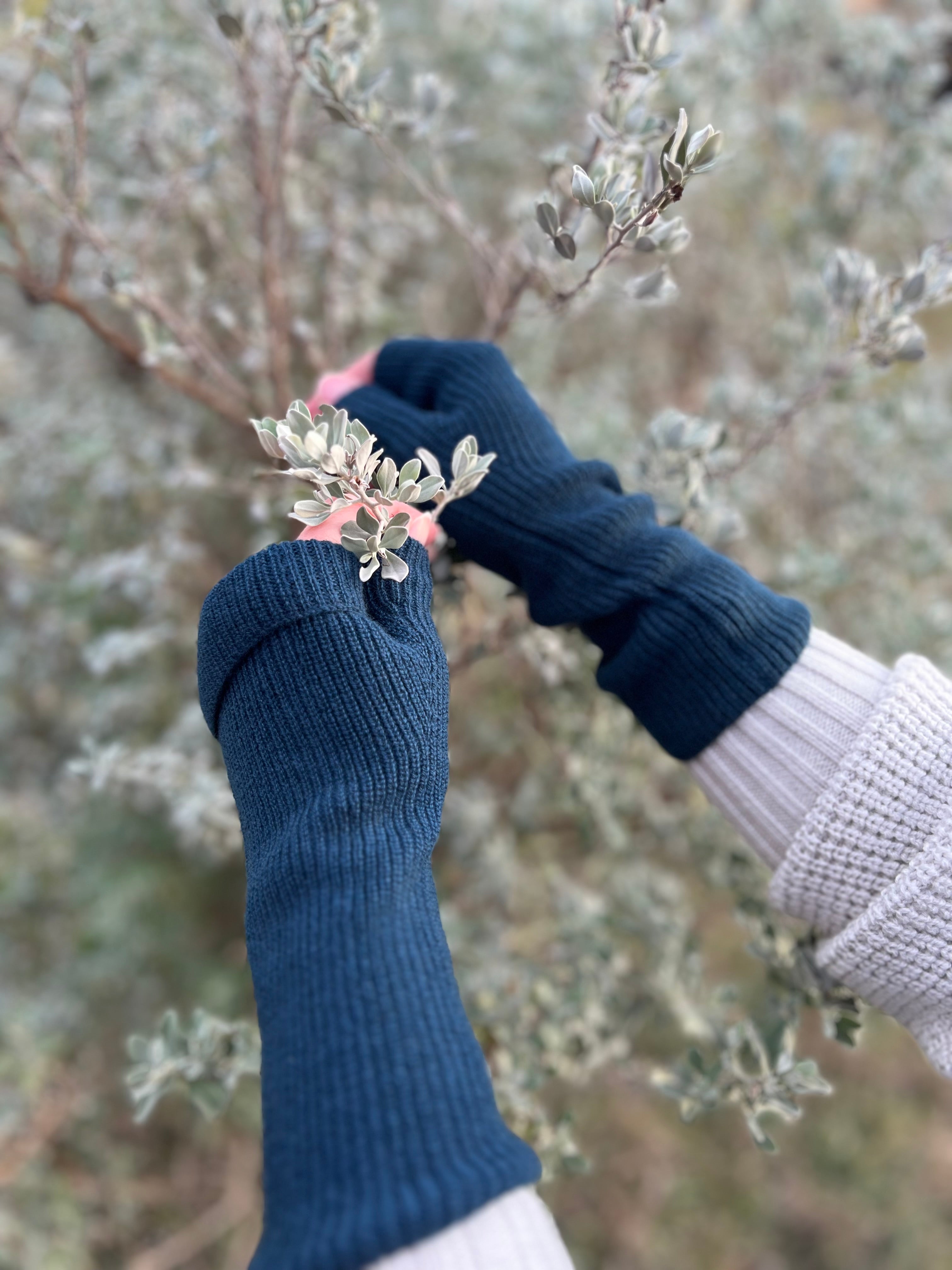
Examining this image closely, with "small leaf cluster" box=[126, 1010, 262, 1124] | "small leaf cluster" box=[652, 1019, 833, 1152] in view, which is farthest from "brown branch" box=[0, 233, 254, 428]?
"small leaf cluster" box=[652, 1019, 833, 1152]

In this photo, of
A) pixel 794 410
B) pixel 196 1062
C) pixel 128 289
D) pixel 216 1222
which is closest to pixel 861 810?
pixel 794 410

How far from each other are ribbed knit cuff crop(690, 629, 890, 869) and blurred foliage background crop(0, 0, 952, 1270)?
26cm

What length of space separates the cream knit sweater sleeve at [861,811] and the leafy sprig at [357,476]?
1.24 ft

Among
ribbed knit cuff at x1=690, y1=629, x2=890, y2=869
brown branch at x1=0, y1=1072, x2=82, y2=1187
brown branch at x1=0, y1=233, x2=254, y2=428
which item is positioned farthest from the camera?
brown branch at x1=0, y1=1072, x2=82, y2=1187

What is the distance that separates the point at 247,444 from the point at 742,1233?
201cm

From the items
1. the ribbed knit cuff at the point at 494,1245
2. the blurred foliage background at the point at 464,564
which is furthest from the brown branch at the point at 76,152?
the ribbed knit cuff at the point at 494,1245

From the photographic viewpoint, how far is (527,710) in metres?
1.55

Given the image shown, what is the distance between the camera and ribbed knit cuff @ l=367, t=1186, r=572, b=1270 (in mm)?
564

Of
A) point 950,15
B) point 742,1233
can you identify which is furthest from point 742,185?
point 742,1233

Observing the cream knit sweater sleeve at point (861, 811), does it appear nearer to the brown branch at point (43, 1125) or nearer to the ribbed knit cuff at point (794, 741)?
the ribbed knit cuff at point (794, 741)

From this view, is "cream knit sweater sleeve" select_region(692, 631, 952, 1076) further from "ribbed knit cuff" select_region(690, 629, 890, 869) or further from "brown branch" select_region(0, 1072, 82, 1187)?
"brown branch" select_region(0, 1072, 82, 1187)

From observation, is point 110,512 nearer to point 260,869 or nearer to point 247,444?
point 247,444

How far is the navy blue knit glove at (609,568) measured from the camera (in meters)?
0.84

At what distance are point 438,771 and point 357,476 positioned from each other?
25 centimetres
